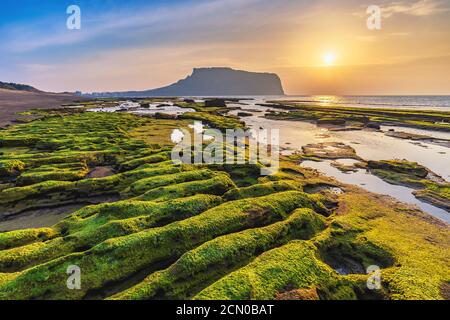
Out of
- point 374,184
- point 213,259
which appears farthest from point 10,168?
point 374,184

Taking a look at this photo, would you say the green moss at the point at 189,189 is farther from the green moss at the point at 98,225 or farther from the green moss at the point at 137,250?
the green moss at the point at 137,250

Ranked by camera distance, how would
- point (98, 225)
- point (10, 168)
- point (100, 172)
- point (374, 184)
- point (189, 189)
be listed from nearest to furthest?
point (98, 225) < point (189, 189) < point (10, 168) < point (374, 184) < point (100, 172)

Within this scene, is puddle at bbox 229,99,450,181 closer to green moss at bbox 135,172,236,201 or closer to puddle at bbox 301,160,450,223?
puddle at bbox 301,160,450,223

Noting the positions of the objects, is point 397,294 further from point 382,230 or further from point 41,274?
point 41,274

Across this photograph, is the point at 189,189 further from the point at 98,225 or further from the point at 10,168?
the point at 10,168

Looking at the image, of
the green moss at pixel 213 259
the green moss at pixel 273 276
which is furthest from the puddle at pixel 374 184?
the green moss at pixel 273 276

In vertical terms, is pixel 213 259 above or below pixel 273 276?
above

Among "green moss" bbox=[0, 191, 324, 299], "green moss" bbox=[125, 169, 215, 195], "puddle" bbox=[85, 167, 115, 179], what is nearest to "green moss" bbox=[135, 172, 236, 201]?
"green moss" bbox=[125, 169, 215, 195]

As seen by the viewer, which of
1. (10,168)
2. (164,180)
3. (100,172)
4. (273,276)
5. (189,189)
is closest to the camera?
(273,276)
